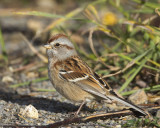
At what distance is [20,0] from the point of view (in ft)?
30.9

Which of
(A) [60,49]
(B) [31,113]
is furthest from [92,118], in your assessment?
(A) [60,49]

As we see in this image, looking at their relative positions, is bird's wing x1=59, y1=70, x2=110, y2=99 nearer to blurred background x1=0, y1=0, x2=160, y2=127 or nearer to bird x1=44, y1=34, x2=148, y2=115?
bird x1=44, y1=34, x2=148, y2=115

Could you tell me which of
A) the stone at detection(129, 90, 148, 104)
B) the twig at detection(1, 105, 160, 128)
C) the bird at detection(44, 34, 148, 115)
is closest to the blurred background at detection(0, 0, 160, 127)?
the stone at detection(129, 90, 148, 104)

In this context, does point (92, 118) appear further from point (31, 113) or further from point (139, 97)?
point (139, 97)

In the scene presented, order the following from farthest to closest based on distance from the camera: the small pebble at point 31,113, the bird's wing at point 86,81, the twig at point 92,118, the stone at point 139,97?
the stone at point 139,97, the bird's wing at point 86,81, the small pebble at point 31,113, the twig at point 92,118

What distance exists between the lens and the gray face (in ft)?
13.6

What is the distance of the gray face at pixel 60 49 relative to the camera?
163 inches

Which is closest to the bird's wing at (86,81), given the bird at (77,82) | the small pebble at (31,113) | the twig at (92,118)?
the bird at (77,82)

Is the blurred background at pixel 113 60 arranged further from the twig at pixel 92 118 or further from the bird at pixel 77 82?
the bird at pixel 77 82

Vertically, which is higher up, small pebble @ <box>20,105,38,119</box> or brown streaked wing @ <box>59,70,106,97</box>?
brown streaked wing @ <box>59,70,106,97</box>

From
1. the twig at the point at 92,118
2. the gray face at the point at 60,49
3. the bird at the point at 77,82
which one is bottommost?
the twig at the point at 92,118

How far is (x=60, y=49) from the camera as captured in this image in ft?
13.7

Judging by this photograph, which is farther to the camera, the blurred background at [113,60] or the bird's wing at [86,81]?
the blurred background at [113,60]

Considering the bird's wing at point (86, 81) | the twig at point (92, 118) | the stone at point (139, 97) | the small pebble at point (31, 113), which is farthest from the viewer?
the stone at point (139, 97)
